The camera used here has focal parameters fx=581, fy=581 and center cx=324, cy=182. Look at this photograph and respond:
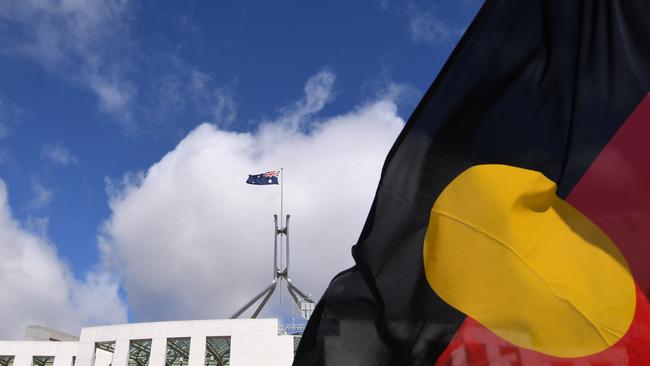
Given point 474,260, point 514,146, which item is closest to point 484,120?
point 514,146

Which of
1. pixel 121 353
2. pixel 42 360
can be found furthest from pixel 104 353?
pixel 121 353

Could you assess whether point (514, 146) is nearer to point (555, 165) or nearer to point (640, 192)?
point (555, 165)

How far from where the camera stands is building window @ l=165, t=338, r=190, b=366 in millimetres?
44719

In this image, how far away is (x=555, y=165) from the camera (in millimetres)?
3844

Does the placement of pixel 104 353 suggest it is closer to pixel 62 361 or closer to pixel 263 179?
pixel 62 361

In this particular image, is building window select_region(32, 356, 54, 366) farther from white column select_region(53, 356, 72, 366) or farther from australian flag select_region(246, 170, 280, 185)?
australian flag select_region(246, 170, 280, 185)

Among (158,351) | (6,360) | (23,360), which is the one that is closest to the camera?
(158,351)

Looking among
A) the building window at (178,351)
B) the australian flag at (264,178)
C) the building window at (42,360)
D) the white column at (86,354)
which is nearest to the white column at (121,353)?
the building window at (178,351)

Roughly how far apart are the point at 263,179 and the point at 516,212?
59142 millimetres

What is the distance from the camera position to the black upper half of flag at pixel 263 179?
61.7m

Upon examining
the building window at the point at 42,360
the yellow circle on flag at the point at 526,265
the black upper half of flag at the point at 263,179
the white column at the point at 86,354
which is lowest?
the yellow circle on flag at the point at 526,265

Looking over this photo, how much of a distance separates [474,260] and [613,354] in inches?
38.5

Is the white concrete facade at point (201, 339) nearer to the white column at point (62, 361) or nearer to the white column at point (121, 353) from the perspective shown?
the white column at point (121, 353)

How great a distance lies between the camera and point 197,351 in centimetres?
3909
